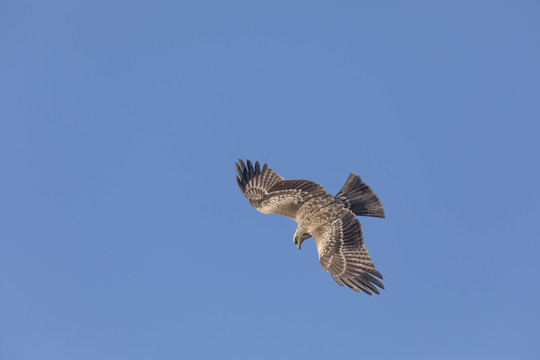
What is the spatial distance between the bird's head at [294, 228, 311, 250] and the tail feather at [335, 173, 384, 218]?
1.67m

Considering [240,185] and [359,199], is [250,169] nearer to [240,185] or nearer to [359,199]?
[240,185]

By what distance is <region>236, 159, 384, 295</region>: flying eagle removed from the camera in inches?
606

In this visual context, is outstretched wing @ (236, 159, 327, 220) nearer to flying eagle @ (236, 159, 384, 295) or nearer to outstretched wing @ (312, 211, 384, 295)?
flying eagle @ (236, 159, 384, 295)

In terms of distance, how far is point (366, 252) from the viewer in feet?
51.2

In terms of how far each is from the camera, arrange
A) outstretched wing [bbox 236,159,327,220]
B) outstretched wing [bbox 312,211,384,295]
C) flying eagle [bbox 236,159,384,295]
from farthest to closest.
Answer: outstretched wing [bbox 236,159,327,220] < flying eagle [bbox 236,159,384,295] < outstretched wing [bbox 312,211,384,295]

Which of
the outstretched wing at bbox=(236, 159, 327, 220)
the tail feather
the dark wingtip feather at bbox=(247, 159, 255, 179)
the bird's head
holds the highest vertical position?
the dark wingtip feather at bbox=(247, 159, 255, 179)

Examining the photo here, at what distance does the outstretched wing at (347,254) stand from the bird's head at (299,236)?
2.08ft

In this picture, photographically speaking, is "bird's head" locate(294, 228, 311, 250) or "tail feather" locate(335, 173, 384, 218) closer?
"tail feather" locate(335, 173, 384, 218)

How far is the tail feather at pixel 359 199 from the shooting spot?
17.7 meters

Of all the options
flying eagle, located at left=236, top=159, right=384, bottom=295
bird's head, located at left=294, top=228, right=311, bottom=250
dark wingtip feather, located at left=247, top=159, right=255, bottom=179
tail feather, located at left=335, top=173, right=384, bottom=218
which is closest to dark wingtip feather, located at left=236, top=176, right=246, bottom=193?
flying eagle, located at left=236, top=159, right=384, bottom=295

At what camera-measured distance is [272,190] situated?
1959 centimetres

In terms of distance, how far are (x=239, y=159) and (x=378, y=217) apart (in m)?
6.25

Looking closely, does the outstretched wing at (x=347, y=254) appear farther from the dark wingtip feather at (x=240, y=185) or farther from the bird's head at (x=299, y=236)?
the dark wingtip feather at (x=240, y=185)

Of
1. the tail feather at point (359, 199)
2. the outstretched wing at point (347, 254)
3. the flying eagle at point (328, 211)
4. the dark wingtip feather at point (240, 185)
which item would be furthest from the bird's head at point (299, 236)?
the dark wingtip feather at point (240, 185)
